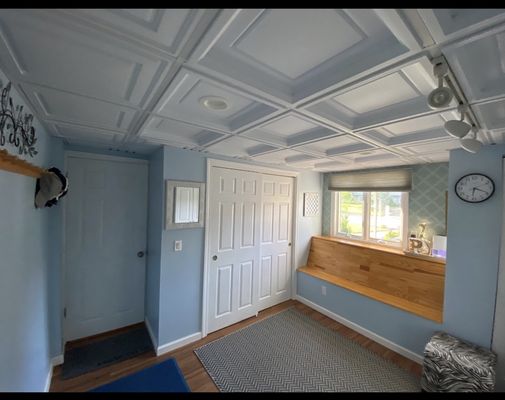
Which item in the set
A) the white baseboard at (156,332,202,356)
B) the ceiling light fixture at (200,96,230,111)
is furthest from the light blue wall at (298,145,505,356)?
the white baseboard at (156,332,202,356)

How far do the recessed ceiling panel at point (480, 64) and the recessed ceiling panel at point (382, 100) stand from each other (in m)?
0.08

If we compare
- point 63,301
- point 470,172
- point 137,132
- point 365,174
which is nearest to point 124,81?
point 137,132

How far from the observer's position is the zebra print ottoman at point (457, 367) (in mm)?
1576

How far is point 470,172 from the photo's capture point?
1918 mm

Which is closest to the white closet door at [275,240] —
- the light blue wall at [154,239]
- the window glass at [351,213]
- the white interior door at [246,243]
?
the white interior door at [246,243]

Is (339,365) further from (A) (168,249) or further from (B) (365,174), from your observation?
(B) (365,174)

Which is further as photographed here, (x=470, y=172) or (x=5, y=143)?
(x=470, y=172)

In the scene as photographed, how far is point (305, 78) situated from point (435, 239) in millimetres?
2545

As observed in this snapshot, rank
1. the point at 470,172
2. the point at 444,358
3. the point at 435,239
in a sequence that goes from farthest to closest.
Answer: the point at 435,239 < the point at 470,172 < the point at 444,358

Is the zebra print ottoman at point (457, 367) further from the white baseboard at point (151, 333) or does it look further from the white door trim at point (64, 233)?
the white door trim at point (64, 233)

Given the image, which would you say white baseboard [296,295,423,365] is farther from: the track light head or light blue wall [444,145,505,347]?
the track light head

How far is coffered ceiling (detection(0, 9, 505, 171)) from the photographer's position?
65cm

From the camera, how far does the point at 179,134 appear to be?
190cm

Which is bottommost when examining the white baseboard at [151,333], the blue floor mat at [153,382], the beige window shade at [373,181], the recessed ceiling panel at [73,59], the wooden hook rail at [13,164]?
the white baseboard at [151,333]
